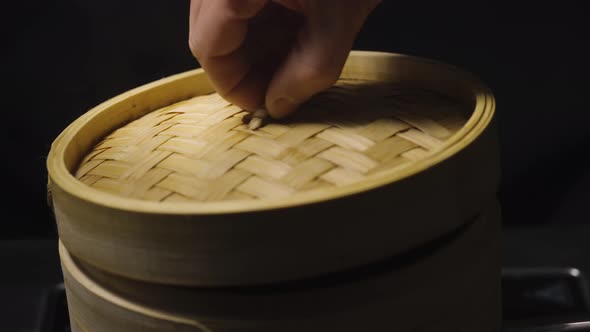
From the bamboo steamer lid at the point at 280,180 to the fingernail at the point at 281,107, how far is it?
0.04ft

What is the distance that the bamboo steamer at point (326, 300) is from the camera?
2.09 feet

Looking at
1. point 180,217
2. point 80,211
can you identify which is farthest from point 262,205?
point 80,211

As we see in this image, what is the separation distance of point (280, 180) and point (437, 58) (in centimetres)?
82

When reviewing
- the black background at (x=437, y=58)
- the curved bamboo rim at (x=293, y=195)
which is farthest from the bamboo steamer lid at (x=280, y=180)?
the black background at (x=437, y=58)

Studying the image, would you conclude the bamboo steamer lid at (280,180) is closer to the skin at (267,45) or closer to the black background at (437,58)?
the skin at (267,45)

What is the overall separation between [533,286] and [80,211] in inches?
32.8

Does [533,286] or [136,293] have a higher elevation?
[136,293]

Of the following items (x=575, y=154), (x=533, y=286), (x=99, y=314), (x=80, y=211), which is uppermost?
(x=80, y=211)

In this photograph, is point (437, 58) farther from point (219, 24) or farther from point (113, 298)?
point (113, 298)

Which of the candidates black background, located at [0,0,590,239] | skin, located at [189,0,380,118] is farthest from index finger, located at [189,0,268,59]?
black background, located at [0,0,590,239]

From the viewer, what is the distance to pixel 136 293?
2.19ft

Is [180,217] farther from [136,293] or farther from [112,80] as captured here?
[112,80]

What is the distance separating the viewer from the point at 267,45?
0.87 meters

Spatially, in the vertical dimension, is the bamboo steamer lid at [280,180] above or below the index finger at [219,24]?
below
